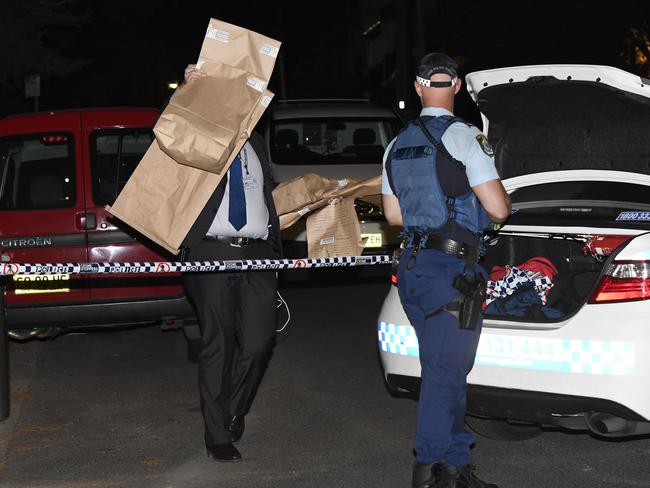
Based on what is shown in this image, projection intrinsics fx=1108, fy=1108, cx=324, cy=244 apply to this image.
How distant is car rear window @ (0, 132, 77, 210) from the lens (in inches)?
318

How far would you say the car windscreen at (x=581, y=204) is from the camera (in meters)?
5.61

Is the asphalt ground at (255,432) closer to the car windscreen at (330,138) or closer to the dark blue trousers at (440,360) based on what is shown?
the dark blue trousers at (440,360)

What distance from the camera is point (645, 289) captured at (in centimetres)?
482

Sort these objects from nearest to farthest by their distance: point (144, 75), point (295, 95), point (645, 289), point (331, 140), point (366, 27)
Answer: point (645, 289) → point (331, 140) → point (144, 75) → point (366, 27) → point (295, 95)

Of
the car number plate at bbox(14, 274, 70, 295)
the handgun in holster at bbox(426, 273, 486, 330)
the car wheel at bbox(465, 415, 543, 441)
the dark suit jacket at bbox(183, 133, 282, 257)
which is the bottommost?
the car wheel at bbox(465, 415, 543, 441)

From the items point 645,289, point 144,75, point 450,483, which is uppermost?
point 144,75

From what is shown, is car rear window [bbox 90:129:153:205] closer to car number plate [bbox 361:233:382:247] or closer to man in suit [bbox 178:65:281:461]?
man in suit [bbox 178:65:281:461]

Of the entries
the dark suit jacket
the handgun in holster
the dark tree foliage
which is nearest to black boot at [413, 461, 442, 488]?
the handgun in holster

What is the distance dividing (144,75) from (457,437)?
4091 centimetres

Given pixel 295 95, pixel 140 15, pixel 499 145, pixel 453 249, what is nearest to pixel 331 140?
pixel 499 145

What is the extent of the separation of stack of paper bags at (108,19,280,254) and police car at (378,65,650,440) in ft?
3.59

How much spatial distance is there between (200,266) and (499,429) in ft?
5.96

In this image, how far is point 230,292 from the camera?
5.92 m

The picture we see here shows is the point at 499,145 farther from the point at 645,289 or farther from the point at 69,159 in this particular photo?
the point at 69,159
